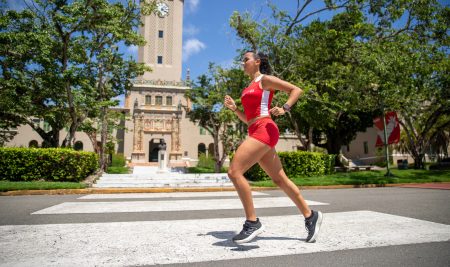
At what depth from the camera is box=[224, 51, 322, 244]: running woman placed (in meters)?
2.80

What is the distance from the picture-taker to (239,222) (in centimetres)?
386

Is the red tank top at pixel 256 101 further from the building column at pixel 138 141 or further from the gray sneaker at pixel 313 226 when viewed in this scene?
the building column at pixel 138 141

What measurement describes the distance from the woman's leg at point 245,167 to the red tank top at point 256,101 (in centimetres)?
33

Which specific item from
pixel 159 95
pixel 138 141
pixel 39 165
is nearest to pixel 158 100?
pixel 159 95

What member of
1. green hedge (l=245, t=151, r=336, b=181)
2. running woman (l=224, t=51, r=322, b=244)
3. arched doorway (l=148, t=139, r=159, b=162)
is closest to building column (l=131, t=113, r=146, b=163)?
arched doorway (l=148, t=139, r=159, b=162)

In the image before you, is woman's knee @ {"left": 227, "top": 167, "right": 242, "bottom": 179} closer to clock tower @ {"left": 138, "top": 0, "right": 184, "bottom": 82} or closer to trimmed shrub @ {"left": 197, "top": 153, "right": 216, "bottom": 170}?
trimmed shrub @ {"left": 197, "top": 153, "right": 216, "bottom": 170}

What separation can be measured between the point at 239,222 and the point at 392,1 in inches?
735

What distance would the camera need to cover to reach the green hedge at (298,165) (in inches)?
542

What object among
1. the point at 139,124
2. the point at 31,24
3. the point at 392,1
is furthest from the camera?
the point at 139,124

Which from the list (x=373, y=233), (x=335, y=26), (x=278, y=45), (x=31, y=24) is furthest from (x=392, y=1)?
(x=31, y=24)

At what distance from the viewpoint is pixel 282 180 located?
297cm

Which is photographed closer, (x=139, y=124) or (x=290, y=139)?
(x=139, y=124)

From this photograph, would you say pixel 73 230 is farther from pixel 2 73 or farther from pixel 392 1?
pixel 392 1

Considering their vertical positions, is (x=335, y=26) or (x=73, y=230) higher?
(x=335, y=26)
